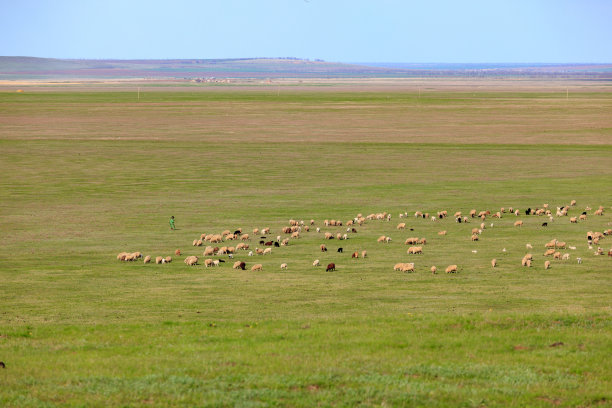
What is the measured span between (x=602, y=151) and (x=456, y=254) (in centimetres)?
5880

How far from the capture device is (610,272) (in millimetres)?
33188

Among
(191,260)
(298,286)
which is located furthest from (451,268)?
(191,260)

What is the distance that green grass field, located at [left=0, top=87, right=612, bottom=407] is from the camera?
16781 mm

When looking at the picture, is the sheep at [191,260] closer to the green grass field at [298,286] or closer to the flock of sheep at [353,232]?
the flock of sheep at [353,232]

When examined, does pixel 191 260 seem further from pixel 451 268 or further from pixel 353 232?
pixel 353 232

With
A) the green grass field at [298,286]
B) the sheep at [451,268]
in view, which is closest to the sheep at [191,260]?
the green grass field at [298,286]

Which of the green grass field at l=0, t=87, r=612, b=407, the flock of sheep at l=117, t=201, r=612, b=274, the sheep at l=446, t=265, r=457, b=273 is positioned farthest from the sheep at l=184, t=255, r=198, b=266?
the sheep at l=446, t=265, r=457, b=273

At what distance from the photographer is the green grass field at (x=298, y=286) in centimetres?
1678

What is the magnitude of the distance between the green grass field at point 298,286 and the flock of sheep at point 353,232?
549 millimetres

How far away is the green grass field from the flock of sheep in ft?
1.80

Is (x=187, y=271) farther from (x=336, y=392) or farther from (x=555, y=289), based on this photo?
(x=336, y=392)

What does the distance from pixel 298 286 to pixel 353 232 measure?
1511cm

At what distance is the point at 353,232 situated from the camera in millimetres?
45531

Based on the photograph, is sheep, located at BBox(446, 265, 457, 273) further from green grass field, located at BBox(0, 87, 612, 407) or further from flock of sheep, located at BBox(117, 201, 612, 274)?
green grass field, located at BBox(0, 87, 612, 407)
